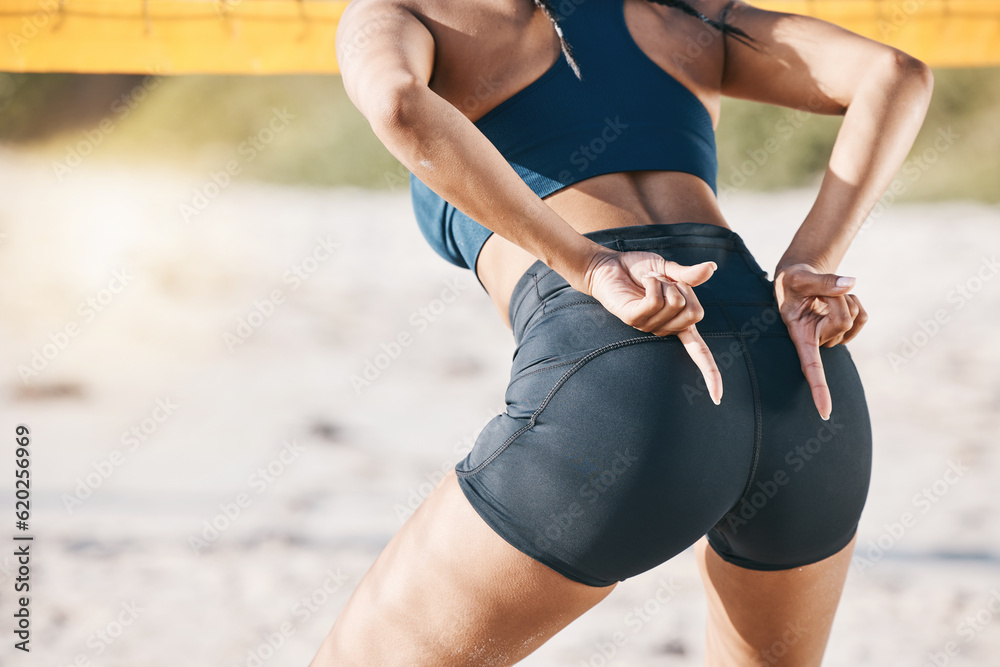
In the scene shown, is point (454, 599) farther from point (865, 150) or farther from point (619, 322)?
point (865, 150)

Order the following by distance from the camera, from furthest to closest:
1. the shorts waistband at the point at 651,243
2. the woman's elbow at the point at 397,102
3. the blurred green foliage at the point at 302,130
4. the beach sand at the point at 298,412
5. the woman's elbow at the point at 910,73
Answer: the blurred green foliage at the point at 302,130 → the beach sand at the point at 298,412 → the woman's elbow at the point at 910,73 → the shorts waistband at the point at 651,243 → the woman's elbow at the point at 397,102

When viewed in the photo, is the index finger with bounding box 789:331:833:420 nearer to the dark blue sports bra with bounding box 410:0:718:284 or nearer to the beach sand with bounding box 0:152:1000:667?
the dark blue sports bra with bounding box 410:0:718:284

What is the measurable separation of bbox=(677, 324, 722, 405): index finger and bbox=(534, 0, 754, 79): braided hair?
0.30 m

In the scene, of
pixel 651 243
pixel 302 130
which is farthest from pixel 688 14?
pixel 302 130

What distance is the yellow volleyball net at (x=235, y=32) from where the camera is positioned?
6.15 feet

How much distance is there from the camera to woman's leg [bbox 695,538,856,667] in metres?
0.84

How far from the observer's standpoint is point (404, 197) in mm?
5621

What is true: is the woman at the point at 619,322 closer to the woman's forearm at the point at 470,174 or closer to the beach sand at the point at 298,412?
the woman's forearm at the point at 470,174

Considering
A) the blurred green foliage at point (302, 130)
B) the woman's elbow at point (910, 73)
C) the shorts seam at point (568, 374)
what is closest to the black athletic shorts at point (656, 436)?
the shorts seam at point (568, 374)

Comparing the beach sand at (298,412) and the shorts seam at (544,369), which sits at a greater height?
the shorts seam at (544,369)

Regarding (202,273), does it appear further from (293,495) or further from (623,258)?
(623,258)

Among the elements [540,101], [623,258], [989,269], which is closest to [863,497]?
[623,258]

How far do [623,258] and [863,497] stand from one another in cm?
36

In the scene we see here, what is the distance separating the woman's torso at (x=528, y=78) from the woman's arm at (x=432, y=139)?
0.04 metres
